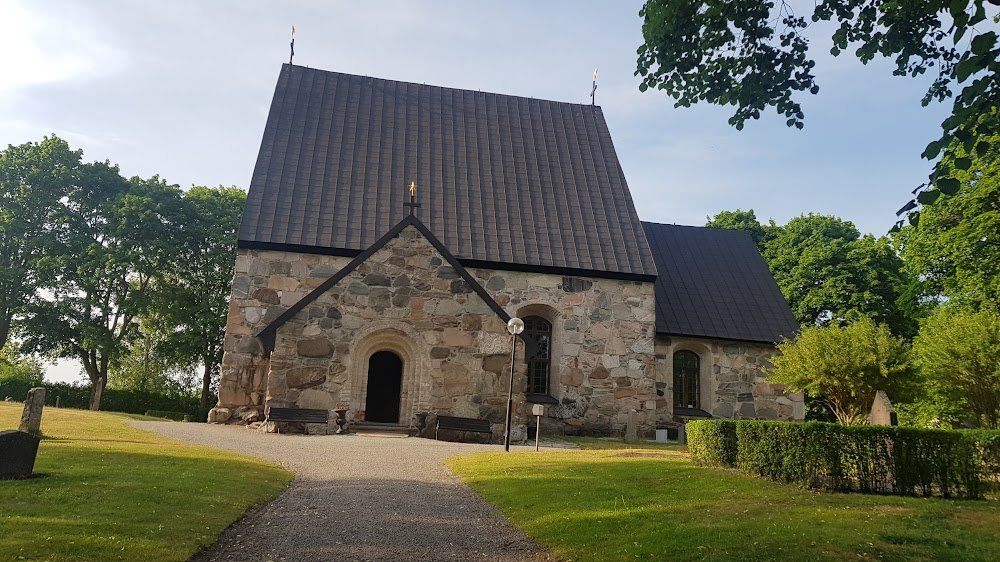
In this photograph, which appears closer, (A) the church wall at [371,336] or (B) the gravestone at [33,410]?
(B) the gravestone at [33,410]

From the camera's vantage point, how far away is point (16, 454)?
776 cm

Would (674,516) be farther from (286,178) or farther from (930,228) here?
(930,228)

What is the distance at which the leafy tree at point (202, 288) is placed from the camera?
29.4 meters

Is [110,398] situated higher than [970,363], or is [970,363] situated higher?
[970,363]

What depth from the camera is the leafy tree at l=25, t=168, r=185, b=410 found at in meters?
28.5

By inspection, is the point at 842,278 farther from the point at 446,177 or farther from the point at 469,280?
the point at 469,280

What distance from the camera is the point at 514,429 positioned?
16.8 meters

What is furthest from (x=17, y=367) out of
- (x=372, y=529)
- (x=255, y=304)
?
(x=372, y=529)

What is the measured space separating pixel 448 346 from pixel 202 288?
18.0 meters

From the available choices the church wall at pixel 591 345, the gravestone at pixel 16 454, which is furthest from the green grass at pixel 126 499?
the church wall at pixel 591 345

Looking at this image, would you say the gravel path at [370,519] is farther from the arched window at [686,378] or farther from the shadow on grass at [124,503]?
the arched window at [686,378]

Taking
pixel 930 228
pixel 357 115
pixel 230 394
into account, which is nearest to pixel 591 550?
pixel 230 394

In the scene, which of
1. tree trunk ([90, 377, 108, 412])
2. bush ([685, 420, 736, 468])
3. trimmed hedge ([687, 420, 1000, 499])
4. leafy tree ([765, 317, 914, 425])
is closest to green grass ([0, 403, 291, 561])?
bush ([685, 420, 736, 468])

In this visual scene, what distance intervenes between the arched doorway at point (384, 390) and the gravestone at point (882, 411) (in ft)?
36.9
